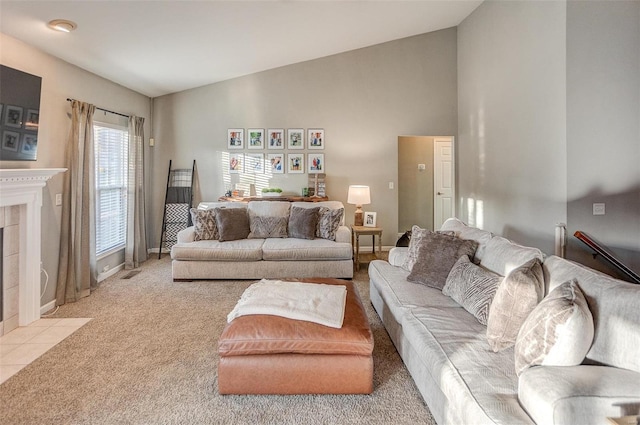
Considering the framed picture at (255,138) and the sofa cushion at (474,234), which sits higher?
the framed picture at (255,138)

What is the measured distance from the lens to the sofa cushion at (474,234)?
2.67 m

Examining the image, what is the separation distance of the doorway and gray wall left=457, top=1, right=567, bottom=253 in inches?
45.5

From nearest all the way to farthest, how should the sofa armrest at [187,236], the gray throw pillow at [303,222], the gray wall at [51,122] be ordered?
the gray wall at [51,122]
the sofa armrest at [187,236]
the gray throw pillow at [303,222]

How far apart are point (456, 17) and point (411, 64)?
88 centimetres

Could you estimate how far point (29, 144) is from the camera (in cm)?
304

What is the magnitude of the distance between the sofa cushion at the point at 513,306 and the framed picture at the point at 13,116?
3746 millimetres

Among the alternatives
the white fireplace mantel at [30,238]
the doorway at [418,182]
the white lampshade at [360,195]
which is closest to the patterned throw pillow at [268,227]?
Result: the white lampshade at [360,195]

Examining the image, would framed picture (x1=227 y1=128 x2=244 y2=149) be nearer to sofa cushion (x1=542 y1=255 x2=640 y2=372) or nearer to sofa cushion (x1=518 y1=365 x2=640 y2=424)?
sofa cushion (x1=542 y1=255 x2=640 y2=372)

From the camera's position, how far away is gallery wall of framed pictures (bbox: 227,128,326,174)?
5.71 meters

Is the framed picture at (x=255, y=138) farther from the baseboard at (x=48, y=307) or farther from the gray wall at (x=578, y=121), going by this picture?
the gray wall at (x=578, y=121)

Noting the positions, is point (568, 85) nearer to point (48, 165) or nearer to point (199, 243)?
point (199, 243)

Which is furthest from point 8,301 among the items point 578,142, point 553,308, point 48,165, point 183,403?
point 578,142

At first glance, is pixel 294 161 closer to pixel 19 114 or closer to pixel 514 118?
pixel 514 118

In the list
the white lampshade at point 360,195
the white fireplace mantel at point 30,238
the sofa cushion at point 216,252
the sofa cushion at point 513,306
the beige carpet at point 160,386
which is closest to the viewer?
the sofa cushion at point 513,306
